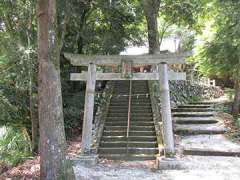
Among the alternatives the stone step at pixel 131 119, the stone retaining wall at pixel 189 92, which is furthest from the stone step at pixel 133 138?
the stone retaining wall at pixel 189 92

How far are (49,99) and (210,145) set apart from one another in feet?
22.9

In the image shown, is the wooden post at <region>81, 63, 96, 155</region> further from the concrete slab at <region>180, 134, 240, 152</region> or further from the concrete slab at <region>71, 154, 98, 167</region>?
the concrete slab at <region>180, 134, 240, 152</region>

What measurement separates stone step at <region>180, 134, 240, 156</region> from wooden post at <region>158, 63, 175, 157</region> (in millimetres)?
1504

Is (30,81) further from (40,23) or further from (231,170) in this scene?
(231,170)

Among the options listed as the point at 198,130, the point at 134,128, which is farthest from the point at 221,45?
the point at 134,128

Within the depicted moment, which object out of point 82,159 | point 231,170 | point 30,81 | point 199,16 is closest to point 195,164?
point 231,170

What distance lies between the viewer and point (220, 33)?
1559cm

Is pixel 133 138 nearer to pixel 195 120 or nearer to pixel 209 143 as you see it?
pixel 209 143

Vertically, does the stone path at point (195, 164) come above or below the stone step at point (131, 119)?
below

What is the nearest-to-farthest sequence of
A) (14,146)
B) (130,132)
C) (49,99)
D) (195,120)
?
(49,99), (130,132), (14,146), (195,120)

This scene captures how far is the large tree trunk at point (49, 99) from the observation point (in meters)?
7.32

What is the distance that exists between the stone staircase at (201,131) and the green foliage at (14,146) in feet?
17.5

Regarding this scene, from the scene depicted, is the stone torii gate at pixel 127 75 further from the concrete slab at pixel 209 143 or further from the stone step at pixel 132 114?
the stone step at pixel 132 114

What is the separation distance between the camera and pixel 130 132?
41.0 ft
